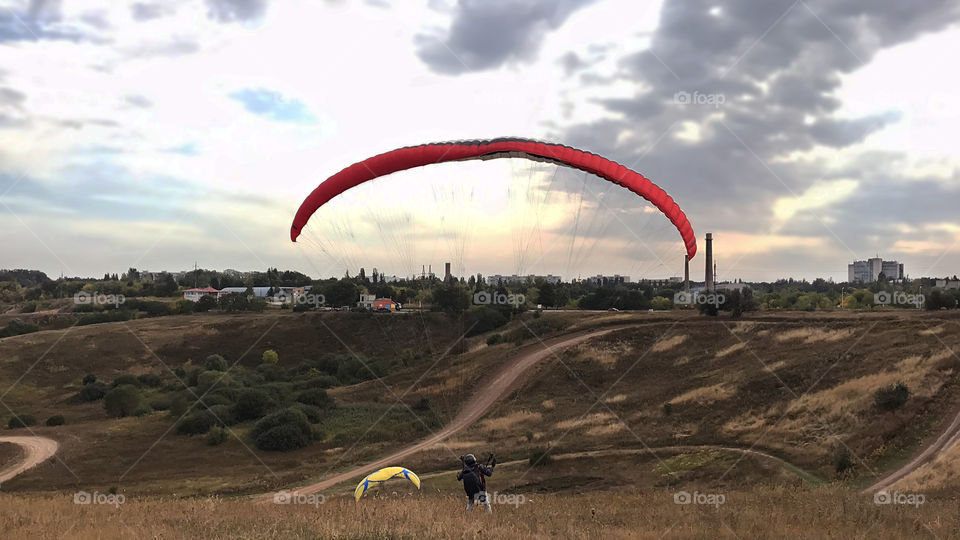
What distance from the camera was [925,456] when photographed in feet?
74.3

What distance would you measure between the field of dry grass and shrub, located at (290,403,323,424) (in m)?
28.7

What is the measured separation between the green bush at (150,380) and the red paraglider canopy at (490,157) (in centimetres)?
5170

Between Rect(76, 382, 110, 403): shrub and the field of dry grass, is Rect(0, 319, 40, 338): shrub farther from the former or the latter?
the field of dry grass

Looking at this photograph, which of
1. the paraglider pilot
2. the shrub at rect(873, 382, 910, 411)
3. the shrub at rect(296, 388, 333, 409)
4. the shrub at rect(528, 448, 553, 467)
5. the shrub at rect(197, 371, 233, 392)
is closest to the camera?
the paraglider pilot

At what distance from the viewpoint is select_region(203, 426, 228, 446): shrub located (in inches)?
1521

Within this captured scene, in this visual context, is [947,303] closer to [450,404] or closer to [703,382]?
[703,382]

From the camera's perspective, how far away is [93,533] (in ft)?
31.1

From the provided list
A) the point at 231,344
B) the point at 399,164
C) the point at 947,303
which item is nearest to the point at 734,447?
the point at 399,164

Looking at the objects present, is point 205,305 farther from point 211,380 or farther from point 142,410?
point 142,410

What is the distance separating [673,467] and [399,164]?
16971 millimetres

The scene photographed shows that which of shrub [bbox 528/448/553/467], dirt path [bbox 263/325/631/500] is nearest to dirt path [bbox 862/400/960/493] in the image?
shrub [bbox 528/448/553/467]

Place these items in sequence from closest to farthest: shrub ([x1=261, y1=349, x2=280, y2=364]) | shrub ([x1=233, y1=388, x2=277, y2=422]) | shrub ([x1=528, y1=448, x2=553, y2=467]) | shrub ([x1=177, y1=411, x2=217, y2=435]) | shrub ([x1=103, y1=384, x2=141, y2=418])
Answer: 1. shrub ([x1=528, y1=448, x2=553, y2=467])
2. shrub ([x1=177, y1=411, x2=217, y2=435])
3. shrub ([x1=233, y1=388, x2=277, y2=422])
4. shrub ([x1=103, y1=384, x2=141, y2=418])
5. shrub ([x1=261, y1=349, x2=280, y2=364])

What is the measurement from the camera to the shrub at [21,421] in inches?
1865

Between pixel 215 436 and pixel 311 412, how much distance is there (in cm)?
719
